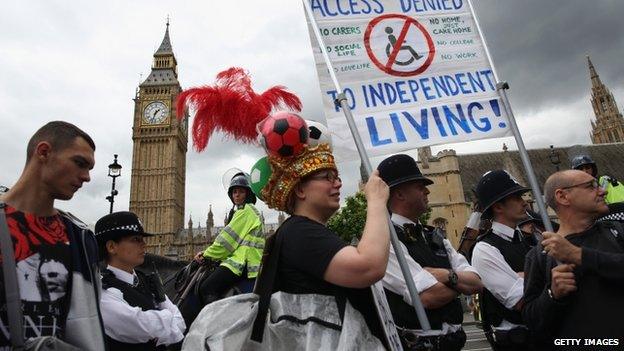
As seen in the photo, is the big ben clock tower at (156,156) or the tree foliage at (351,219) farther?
the big ben clock tower at (156,156)

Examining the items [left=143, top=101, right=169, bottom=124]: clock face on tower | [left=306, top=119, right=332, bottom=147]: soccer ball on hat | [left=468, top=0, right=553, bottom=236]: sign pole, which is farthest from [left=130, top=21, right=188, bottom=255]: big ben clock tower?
[left=306, top=119, right=332, bottom=147]: soccer ball on hat

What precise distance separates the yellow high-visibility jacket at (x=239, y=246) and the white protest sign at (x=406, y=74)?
2.24 metres

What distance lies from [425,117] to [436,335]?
4.91 ft

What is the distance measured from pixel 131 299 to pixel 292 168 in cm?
187

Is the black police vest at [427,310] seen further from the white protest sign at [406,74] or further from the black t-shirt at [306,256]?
the black t-shirt at [306,256]

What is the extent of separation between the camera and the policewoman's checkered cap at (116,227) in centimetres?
332

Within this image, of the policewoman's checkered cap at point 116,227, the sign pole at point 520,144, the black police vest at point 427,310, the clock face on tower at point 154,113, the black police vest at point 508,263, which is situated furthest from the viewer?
the clock face on tower at point 154,113

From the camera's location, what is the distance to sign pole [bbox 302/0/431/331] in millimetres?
2258

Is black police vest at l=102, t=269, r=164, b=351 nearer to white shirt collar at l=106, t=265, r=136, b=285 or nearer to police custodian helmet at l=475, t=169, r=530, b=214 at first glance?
white shirt collar at l=106, t=265, r=136, b=285

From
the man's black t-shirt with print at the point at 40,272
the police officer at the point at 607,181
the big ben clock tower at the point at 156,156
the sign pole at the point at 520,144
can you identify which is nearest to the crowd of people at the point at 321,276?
the man's black t-shirt with print at the point at 40,272

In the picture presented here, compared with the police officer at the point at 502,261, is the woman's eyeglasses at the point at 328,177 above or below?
above

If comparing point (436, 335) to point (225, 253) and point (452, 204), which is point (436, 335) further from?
point (452, 204)

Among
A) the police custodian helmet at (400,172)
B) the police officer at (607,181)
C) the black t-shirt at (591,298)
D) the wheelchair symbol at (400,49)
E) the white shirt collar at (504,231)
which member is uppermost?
the wheelchair symbol at (400,49)

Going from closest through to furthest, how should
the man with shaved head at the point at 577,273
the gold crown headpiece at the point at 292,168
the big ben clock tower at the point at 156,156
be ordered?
the gold crown headpiece at the point at 292,168, the man with shaved head at the point at 577,273, the big ben clock tower at the point at 156,156
